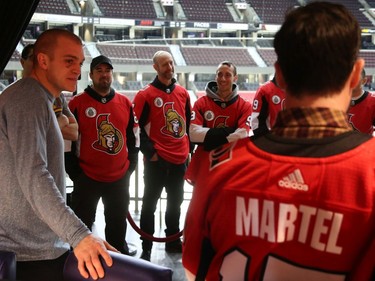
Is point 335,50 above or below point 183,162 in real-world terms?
above

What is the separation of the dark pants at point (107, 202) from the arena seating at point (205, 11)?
11244 millimetres

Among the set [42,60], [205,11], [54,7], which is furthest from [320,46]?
[205,11]

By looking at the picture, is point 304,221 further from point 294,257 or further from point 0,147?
point 0,147

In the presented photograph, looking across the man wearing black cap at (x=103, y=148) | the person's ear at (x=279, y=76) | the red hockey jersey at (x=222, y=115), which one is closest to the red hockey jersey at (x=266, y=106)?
the red hockey jersey at (x=222, y=115)

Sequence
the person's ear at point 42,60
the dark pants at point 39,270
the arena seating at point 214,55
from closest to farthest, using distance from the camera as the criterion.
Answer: the dark pants at point 39,270, the person's ear at point 42,60, the arena seating at point 214,55

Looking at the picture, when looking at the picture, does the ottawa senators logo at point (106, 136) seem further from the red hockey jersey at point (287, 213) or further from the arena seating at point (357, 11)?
the red hockey jersey at point (287, 213)

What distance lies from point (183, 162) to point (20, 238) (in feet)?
8.16

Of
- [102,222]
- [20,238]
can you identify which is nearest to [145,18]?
[102,222]

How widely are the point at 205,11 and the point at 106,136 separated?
14649mm

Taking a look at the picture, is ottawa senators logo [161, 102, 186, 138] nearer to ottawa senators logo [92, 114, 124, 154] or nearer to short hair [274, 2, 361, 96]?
ottawa senators logo [92, 114, 124, 154]

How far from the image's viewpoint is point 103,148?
340cm

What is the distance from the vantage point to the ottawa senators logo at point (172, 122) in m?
3.79

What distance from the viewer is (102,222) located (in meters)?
4.40

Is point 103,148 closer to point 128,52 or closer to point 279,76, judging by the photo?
point 279,76
